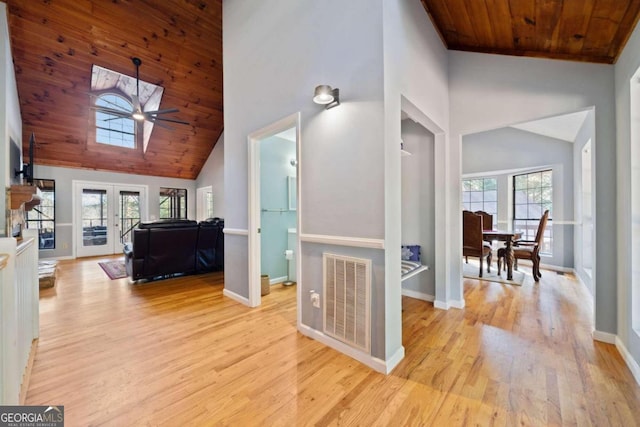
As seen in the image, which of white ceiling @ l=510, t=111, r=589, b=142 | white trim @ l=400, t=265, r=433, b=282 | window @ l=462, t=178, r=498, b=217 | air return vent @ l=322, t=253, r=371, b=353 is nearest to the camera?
air return vent @ l=322, t=253, r=371, b=353

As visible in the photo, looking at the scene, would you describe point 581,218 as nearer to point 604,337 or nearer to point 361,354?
point 604,337

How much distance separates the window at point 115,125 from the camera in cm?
596

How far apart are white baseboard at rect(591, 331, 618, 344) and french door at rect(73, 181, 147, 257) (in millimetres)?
8314

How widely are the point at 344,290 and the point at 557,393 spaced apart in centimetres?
141

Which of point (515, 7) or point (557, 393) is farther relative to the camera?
point (515, 7)

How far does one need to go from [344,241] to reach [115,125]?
7318 mm

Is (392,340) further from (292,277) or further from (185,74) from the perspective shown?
(185,74)

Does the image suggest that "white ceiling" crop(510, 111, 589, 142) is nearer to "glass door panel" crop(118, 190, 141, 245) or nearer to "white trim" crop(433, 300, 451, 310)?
"white trim" crop(433, 300, 451, 310)

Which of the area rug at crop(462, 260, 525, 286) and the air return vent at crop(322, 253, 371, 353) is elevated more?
the air return vent at crop(322, 253, 371, 353)

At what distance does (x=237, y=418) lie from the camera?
1.38 metres

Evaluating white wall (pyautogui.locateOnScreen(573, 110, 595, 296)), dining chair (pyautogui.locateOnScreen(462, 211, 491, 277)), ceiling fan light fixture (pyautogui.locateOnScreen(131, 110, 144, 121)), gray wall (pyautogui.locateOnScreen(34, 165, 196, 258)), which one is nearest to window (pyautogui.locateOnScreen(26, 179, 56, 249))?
gray wall (pyautogui.locateOnScreen(34, 165, 196, 258))

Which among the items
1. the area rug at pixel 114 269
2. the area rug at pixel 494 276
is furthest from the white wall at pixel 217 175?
the area rug at pixel 494 276

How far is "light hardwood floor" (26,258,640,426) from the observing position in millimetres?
1405

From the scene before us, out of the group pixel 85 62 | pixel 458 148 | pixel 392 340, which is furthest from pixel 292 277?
pixel 85 62
